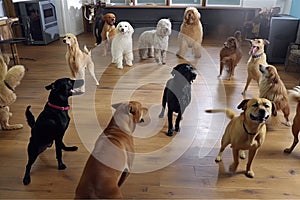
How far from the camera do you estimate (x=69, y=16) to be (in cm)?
576

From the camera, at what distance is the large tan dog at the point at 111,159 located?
3.76 ft

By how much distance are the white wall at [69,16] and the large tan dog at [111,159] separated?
16.2 feet

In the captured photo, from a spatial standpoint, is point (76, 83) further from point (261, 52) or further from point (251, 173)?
point (261, 52)

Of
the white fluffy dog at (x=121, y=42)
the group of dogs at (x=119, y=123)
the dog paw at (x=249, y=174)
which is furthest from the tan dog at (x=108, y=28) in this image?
the dog paw at (x=249, y=174)

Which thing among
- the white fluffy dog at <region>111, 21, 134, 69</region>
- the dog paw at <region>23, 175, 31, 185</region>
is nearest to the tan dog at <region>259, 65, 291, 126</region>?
the dog paw at <region>23, 175, 31, 185</region>

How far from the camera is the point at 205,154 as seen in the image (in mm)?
1919

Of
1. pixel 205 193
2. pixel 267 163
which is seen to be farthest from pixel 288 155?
pixel 205 193

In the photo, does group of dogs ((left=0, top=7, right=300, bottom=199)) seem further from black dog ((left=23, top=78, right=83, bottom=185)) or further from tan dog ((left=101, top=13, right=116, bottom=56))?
tan dog ((left=101, top=13, right=116, bottom=56))

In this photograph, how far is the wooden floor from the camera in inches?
62.1

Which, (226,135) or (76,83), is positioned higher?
(76,83)

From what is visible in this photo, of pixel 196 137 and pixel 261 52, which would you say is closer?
pixel 196 137

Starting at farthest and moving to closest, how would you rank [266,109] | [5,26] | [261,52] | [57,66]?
1. [57,66]
2. [5,26]
3. [261,52]
4. [266,109]

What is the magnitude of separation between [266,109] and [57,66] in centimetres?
324

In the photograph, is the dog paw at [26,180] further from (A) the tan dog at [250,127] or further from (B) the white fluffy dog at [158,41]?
(B) the white fluffy dog at [158,41]
